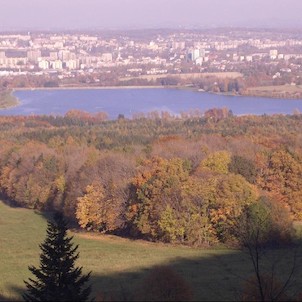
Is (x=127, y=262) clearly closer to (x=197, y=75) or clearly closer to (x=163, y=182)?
(x=163, y=182)

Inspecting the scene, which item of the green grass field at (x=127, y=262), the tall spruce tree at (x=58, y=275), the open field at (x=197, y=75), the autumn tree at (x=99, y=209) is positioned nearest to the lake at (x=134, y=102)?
the open field at (x=197, y=75)

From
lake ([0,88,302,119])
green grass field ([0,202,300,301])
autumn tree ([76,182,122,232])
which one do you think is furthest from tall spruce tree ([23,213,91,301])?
lake ([0,88,302,119])

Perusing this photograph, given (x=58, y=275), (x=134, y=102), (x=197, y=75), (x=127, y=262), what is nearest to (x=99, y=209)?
(x=127, y=262)

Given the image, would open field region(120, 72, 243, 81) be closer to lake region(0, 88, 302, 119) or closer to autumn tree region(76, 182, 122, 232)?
lake region(0, 88, 302, 119)

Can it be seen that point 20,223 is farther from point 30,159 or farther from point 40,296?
point 40,296

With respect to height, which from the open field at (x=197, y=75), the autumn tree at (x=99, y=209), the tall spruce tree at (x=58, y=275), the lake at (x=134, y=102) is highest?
the tall spruce tree at (x=58, y=275)

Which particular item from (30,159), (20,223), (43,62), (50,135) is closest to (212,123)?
(50,135)

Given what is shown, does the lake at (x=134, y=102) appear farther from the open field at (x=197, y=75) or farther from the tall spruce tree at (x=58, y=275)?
→ the tall spruce tree at (x=58, y=275)
